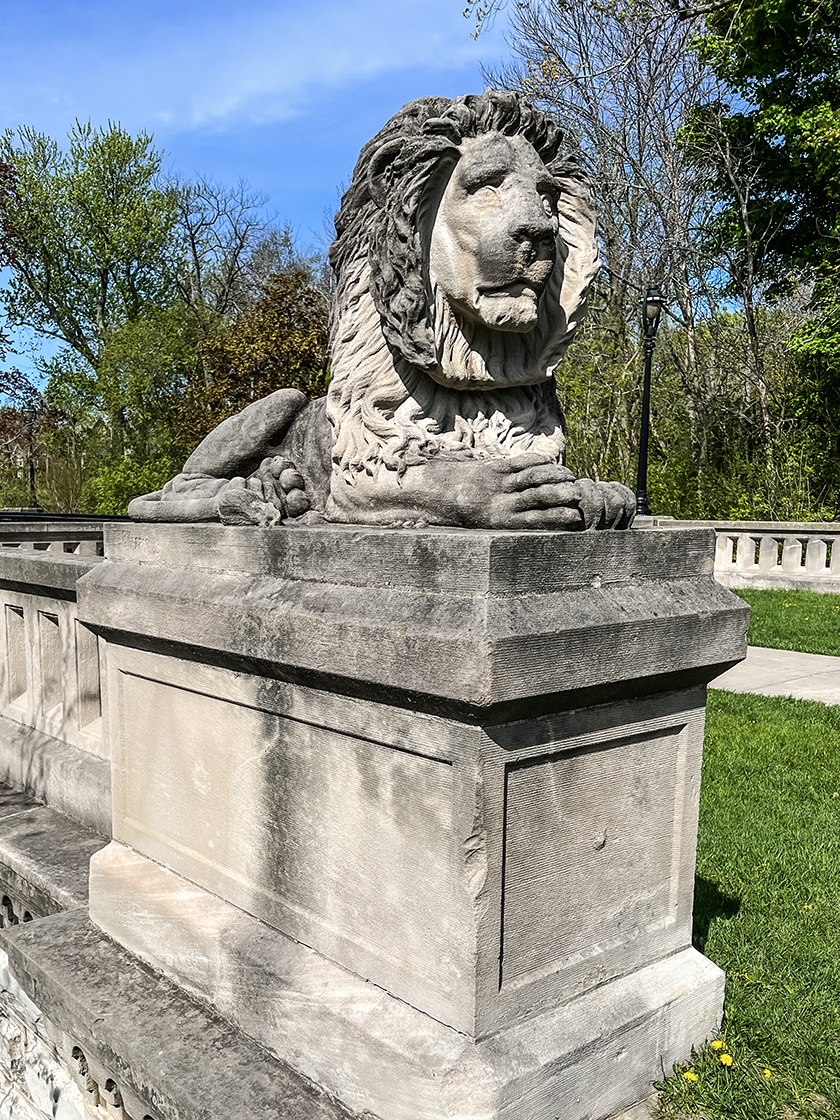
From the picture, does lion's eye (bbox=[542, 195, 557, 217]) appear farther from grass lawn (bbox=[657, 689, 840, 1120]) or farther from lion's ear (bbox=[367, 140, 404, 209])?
grass lawn (bbox=[657, 689, 840, 1120])

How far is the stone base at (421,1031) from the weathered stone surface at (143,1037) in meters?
0.06

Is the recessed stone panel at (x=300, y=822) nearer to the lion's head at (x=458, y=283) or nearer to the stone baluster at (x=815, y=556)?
the lion's head at (x=458, y=283)

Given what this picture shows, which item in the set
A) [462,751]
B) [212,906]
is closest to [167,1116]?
[212,906]

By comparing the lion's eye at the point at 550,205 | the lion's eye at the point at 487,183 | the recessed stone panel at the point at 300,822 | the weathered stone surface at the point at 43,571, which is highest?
the lion's eye at the point at 487,183

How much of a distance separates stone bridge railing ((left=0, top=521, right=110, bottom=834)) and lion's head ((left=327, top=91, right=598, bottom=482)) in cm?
171

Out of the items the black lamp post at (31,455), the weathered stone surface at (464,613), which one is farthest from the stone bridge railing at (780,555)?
the black lamp post at (31,455)

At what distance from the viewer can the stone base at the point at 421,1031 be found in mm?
2018

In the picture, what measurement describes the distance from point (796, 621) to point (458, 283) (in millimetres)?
9931

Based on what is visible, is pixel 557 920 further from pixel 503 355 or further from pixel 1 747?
pixel 1 747

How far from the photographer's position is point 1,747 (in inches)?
190

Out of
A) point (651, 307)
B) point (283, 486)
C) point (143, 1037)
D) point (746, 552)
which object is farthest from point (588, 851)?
point (651, 307)

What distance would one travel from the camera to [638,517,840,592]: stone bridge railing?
46.0 ft

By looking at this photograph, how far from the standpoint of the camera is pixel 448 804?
203 cm

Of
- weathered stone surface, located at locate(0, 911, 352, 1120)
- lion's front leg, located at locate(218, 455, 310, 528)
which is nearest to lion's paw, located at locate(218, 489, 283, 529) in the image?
lion's front leg, located at locate(218, 455, 310, 528)
